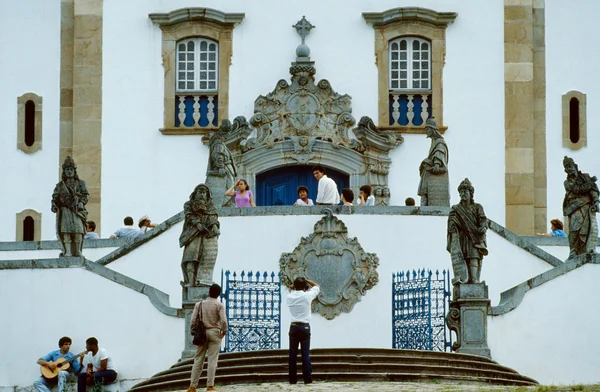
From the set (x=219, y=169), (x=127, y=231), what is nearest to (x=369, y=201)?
(x=219, y=169)

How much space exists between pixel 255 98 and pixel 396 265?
638 centimetres

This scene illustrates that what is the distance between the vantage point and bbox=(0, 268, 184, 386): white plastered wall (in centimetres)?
3086

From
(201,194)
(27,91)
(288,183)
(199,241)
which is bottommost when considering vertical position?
(199,241)

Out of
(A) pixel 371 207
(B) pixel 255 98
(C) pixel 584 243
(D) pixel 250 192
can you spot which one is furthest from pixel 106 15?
(C) pixel 584 243

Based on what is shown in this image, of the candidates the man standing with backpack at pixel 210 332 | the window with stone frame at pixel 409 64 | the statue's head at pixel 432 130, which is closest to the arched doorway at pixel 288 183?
the window with stone frame at pixel 409 64

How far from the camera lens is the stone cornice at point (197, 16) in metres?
38.8

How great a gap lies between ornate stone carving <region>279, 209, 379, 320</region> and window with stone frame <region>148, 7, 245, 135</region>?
19.7 feet

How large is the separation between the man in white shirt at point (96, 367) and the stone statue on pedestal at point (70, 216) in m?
2.03

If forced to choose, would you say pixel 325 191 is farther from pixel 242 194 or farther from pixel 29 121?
pixel 29 121

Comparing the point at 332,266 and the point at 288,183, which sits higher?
the point at 288,183

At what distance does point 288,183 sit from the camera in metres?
38.6

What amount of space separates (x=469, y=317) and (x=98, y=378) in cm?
491

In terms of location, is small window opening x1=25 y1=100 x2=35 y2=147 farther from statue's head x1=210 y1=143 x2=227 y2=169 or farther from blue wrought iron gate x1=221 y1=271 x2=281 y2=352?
blue wrought iron gate x1=221 y1=271 x2=281 y2=352

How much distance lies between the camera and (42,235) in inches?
1524
